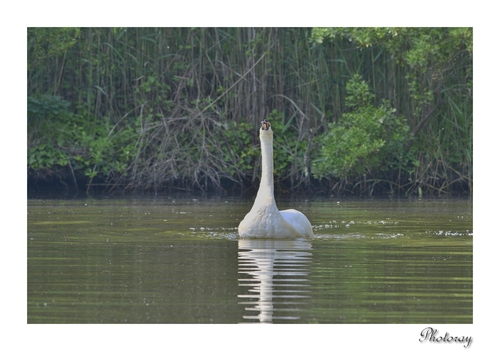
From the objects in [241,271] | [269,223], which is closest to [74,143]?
[269,223]

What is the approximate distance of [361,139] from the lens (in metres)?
22.3

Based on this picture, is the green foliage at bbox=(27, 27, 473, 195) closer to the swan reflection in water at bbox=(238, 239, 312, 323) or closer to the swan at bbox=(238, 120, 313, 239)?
the swan at bbox=(238, 120, 313, 239)

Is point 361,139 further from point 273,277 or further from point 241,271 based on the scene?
point 273,277

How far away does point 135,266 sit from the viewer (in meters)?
9.93

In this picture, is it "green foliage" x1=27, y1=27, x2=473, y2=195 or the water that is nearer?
the water

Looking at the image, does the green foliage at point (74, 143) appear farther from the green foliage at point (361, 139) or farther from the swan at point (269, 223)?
the swan at point (269, 223)

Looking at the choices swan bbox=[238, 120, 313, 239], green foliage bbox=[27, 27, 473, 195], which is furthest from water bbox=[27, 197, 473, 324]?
green foliage bbox=[27, 27, 473, 195]

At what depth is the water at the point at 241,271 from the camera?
24.7 ft

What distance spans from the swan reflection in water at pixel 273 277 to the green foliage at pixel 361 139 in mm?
10118

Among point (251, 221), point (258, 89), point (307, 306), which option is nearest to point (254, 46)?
point (258, 89)

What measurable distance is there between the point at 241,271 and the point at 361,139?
13.1m

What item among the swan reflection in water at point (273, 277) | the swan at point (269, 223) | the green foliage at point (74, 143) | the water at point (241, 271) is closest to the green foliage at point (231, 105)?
the green foliage at point (74, 143)

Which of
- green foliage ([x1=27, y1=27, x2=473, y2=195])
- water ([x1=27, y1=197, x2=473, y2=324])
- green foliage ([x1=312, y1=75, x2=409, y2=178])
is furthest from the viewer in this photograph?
green foliage ([x1=27, y1=27, x2=473, y2=195])

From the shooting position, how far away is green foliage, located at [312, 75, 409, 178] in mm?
22266
